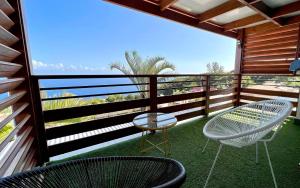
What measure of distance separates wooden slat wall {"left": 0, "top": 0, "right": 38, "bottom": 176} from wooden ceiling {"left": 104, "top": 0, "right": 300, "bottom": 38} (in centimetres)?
139

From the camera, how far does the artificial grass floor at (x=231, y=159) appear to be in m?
1.70

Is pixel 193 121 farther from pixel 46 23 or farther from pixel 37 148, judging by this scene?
pixel 46 23

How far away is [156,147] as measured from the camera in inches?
93.9

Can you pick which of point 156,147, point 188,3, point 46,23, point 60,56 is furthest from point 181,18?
point 60,56

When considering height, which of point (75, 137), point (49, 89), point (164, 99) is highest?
point (49, 89)

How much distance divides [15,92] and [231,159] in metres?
2.45

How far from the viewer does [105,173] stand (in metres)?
0.96

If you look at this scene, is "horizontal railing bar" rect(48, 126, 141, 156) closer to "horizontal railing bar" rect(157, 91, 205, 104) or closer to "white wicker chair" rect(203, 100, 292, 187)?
"horizontal railing bar" rect(157, 91, 205, 104)

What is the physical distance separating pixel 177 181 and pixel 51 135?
6.51 ft

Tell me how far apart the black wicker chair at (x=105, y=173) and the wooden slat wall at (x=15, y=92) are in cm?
38

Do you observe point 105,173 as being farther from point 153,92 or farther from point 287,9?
point 287,9

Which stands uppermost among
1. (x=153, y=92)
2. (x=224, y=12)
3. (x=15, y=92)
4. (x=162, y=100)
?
(x=224, y=12)

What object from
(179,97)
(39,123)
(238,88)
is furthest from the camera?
(238,88)

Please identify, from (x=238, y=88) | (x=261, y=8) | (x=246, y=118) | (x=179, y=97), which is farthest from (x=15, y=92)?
(x=238, y=88)
